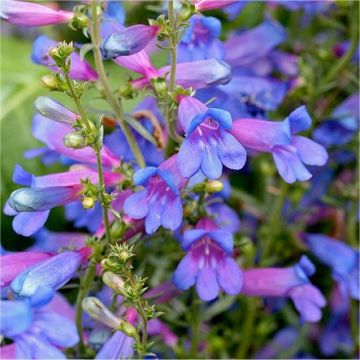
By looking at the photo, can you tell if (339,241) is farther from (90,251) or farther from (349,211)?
(90,251)

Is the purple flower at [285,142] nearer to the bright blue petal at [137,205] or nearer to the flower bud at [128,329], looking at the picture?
the bright blue petal at [137,205]

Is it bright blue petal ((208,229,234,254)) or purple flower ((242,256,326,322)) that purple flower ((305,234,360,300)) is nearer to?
purple flower ((242,256,326,322))

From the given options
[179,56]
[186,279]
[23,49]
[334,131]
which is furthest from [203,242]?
[23,49]

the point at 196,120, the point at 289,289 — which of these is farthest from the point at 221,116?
the point at 289,289

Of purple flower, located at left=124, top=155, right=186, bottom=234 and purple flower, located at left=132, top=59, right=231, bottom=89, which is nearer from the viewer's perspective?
purple flower, located at left=124, top=155, right=186, bottom=234

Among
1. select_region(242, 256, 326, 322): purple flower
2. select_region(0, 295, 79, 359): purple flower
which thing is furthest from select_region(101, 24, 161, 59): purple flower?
select_region(242, 256, 326, 322): purple flower

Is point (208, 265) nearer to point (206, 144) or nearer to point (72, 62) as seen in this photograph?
point (206, 144)
